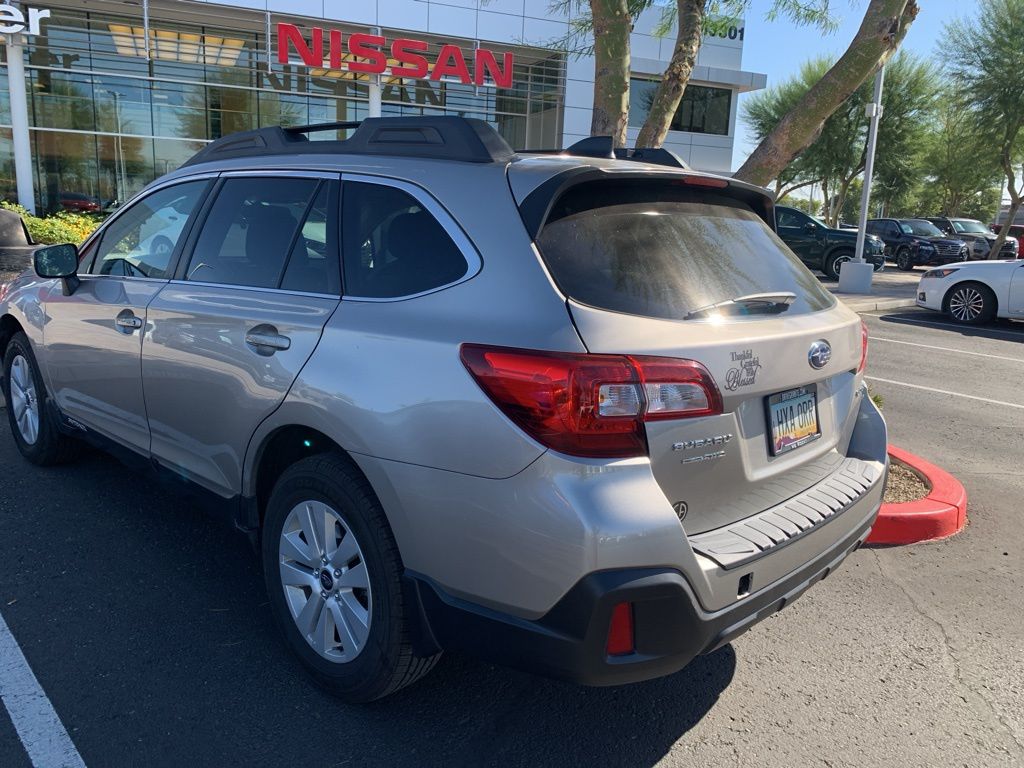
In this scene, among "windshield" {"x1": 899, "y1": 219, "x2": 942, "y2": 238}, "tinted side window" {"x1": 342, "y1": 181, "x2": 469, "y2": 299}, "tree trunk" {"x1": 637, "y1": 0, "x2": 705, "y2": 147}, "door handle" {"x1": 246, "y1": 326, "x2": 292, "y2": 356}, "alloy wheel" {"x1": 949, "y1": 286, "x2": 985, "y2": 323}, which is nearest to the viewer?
"tinted side window" {"x1": 342, "y1": 181, "x2": 469, "y2": 299}

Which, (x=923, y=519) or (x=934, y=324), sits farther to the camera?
(x=934, y=324)

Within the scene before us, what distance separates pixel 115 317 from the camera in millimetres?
3848

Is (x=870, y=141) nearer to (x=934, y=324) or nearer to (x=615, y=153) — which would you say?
(x=934, y=324)

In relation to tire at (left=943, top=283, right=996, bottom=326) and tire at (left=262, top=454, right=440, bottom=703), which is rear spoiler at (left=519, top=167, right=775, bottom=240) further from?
tire at (left=943, top=283, right=996, bottom=326)

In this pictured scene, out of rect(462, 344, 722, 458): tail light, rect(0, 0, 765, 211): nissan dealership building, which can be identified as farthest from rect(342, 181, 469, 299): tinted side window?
rect(0, 0, 765, 211): nissan dealership building

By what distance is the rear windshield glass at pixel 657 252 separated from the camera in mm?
2377

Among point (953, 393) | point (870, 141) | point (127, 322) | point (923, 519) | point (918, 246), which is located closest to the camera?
point (127, 322)

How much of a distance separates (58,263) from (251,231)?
153cm

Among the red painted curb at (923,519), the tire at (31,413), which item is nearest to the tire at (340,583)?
the tire at (31,413)

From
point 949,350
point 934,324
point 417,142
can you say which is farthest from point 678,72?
point 934,324

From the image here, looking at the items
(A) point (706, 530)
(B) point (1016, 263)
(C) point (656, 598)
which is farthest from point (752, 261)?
(B) point (1016, 263)

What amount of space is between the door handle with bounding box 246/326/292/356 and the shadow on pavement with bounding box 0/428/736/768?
3.82ft

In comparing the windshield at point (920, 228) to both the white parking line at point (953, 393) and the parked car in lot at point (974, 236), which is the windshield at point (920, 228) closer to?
the parked car in lot at point (974, 236)

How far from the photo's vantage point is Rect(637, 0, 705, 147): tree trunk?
576 cm
